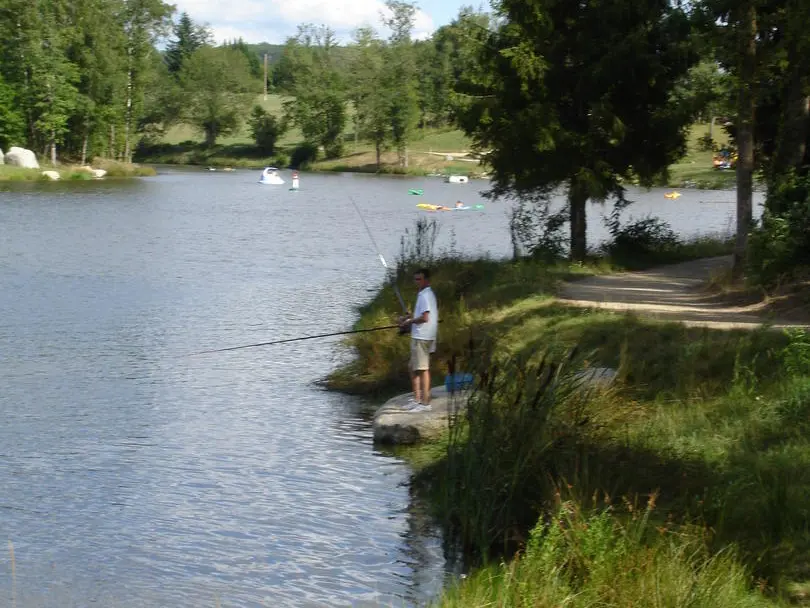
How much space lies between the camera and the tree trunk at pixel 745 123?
19.0 m

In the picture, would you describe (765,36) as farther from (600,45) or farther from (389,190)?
(389,190)

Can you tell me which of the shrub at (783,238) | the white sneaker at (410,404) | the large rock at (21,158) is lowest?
the white sneaker at (410,404)

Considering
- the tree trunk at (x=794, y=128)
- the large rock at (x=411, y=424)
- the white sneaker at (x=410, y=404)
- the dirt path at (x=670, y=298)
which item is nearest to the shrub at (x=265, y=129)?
the dirt path at (x=670, y=298)

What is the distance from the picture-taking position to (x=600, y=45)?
935 inches

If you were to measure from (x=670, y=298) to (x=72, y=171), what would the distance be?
70.4 meters

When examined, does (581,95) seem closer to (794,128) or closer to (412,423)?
(794,128)

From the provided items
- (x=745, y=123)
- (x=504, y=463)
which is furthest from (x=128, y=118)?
(x=504, y=463)

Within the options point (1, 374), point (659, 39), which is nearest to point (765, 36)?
point (659, 39)

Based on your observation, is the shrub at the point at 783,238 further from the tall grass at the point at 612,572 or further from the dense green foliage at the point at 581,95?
the tall grass at the point at 612,572

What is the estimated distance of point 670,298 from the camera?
1953 centimetres

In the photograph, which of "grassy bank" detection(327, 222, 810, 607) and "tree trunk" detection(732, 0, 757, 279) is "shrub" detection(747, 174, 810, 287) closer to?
"tree trunk" detection(732, 0, 757, 279)

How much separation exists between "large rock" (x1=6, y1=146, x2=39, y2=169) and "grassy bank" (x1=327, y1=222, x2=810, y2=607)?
71227mm

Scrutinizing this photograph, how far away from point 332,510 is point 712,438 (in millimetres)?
3884

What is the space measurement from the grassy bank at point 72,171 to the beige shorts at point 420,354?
66.4 metres
